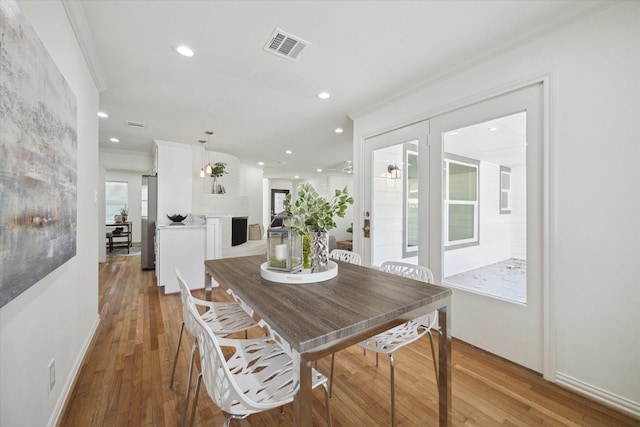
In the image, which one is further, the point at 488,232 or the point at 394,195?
the point at 394,195

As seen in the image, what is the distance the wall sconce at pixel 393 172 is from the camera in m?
2.95

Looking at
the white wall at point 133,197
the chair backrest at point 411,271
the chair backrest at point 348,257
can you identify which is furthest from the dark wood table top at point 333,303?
the white wall at point 133,197

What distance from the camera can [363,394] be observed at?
5.56ft

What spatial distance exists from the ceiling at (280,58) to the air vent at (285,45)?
45 millimetres

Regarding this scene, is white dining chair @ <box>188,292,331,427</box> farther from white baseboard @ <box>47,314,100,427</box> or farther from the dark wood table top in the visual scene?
white baseboard @ <box>47,314,100,427</box>

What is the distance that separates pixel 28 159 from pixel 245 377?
1.18m

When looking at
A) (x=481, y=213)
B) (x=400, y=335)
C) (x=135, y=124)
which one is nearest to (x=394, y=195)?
(x=481, y=213)

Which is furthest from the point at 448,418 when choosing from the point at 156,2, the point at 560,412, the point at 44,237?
the point at 156,2

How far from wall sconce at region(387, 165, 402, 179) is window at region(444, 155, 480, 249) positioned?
1.82ft

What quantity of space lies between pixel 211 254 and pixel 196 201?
6.05 ft

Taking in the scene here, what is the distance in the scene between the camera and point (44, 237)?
1.17 metres

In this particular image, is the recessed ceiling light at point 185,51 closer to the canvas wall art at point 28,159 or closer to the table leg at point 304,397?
the canvas wall art at point 28,159

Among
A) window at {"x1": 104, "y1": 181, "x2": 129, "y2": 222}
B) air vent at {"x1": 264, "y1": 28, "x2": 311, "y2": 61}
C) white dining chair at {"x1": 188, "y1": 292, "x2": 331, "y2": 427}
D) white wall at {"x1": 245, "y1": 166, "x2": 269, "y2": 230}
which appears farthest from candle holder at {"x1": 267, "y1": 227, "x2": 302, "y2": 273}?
window at {"x1": 104, "y1": 181, "x2": 129, "y2": 222}

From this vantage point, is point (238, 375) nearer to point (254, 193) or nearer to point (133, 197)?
point (254, 193)
